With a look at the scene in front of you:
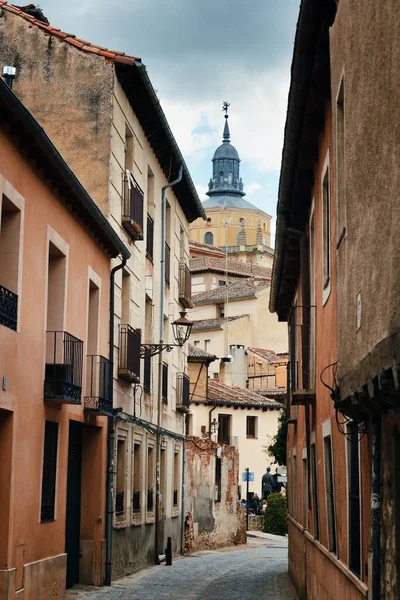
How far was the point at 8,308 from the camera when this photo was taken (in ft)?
42.1

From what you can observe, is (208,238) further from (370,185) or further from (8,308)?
(370,185)

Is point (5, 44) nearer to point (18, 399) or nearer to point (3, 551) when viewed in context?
point (18, 399)

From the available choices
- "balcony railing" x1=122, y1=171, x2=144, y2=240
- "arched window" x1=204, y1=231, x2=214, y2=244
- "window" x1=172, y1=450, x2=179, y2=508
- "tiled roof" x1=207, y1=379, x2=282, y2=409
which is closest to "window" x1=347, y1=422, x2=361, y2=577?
"balcony railing" x1=122, y1=171, x2=144, y2=240

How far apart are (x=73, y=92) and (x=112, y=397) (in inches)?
228

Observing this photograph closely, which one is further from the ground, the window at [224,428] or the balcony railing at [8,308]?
the window at [224,428]

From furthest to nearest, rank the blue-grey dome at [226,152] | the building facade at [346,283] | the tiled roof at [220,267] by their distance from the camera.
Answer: the blue-grey dome at [226,152], the tiled roof at [220,267], the building facade at [346,283]

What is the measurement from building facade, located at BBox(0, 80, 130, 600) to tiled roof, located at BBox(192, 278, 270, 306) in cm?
6645

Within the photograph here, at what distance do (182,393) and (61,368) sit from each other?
16.2 meters

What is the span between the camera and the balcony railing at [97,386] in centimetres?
1789

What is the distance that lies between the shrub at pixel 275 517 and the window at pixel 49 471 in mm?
31023

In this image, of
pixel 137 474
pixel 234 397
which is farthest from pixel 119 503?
pixel 234 397

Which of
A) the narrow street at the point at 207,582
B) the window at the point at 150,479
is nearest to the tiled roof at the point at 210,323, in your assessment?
the narrow street at the point at 207,582

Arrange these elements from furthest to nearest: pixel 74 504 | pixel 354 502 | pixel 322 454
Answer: pixel 74 504
pixel 322 454
pixel 354 502

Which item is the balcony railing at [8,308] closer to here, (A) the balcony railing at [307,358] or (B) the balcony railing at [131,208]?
(A) the balcony railing at [307,358]
